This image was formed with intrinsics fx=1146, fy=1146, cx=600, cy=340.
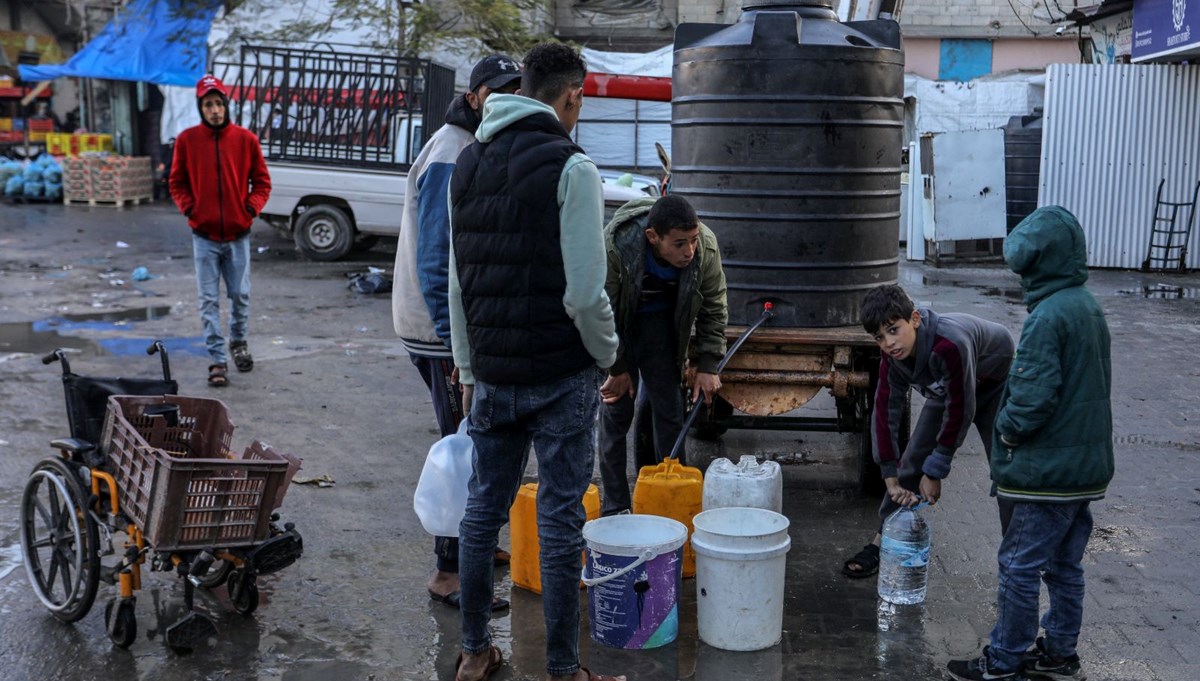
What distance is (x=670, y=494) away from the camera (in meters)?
4.63

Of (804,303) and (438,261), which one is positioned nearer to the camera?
(438,261)

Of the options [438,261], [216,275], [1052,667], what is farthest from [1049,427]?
[216,275]

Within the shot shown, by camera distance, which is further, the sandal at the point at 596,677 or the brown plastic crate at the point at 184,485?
the brown plastic crate at the point at 184,485

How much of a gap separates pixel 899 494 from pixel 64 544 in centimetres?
321

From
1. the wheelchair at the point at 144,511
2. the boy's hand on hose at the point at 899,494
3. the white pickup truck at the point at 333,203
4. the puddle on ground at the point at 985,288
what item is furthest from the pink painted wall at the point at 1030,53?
the wheelchair at the point at 144,511

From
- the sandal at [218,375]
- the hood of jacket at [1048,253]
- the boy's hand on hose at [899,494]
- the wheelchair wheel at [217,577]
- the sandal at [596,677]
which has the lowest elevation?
the sandal at [596,677]

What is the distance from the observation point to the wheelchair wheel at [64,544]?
162 inches

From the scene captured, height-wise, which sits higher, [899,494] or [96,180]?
[96,180]

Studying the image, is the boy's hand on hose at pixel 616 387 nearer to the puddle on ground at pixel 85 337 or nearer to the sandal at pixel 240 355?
the sandal at pixel 240 355

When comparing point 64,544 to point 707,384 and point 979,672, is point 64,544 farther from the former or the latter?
point 979,672

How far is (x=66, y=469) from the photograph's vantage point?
4.23 m

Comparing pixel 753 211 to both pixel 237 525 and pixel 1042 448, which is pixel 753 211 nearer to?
pixel 1042 448

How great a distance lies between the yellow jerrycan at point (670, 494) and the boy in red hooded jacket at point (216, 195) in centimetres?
446

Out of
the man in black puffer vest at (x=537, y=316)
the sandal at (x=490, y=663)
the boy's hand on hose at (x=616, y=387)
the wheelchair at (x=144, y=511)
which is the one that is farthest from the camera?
the boy's hand on hose at (x=616, y=387)
